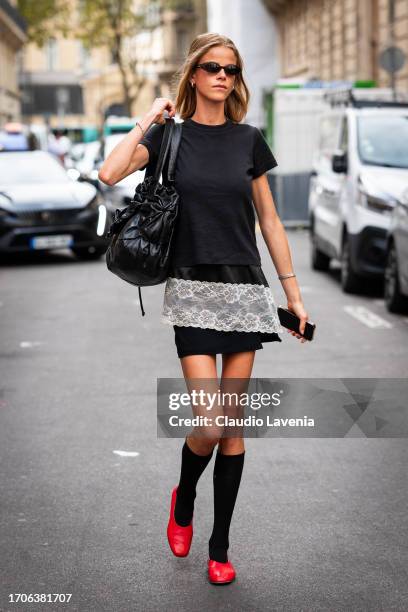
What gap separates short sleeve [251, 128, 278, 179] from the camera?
4.57 meters

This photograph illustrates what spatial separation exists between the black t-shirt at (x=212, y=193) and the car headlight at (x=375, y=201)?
855 cm

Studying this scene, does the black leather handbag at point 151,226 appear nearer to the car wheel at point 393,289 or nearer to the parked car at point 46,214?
the car wheel at point 393,289

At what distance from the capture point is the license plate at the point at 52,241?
17750mm

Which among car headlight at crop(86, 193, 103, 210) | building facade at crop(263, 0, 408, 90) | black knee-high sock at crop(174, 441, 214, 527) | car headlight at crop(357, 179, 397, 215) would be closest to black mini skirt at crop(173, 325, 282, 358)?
black knee-high sock at crop(174, 441, 214, 527)

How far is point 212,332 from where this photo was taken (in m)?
4.50

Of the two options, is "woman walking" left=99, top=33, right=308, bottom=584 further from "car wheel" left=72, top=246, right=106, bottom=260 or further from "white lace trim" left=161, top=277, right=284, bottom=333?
"car wheel" left=72, top=246, right=106, bottom=260

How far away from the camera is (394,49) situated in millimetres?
21672

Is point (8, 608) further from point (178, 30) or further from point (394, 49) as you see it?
point (178, 30)

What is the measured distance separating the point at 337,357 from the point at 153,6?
73.0 meters

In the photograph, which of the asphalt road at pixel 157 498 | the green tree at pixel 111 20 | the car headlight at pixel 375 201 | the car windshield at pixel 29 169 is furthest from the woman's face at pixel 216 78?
the green tree at pixel 111 20

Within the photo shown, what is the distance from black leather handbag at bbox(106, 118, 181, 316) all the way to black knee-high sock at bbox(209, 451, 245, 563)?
2.22 feet

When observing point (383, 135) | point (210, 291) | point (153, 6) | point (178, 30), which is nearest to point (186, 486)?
point (210, 291)

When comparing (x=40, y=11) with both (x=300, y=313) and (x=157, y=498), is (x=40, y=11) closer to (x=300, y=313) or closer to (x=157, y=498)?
(x=157, y=498)

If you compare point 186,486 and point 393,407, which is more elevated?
point 186,486
